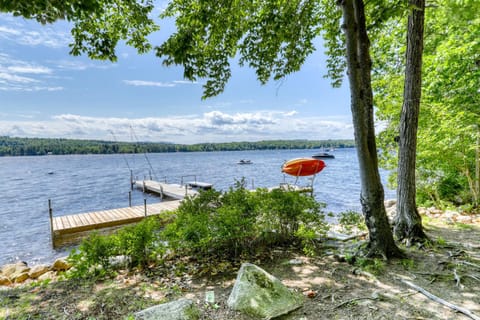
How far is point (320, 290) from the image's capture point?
2551 mm

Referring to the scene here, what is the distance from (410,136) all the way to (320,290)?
112 inches

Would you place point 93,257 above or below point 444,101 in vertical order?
below

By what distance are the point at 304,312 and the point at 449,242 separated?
317 centimetres

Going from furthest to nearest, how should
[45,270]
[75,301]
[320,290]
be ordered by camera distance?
1. [45,270]
2. [320,290]
3. [75,301]

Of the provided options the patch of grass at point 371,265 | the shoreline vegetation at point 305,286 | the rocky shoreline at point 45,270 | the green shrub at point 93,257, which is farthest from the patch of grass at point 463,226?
the green shrub at point 93,257

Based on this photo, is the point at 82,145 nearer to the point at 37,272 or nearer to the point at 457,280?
the point at 37,272

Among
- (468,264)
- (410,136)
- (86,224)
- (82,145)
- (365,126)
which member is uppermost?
(365,126)

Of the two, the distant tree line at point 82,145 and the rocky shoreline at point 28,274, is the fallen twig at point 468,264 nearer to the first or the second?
the rocky shoreline at point 28,274

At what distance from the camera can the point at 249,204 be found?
12.1 feet

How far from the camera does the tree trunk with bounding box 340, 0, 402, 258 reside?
10.1ft

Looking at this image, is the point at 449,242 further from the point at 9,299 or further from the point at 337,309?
the point at 9,299


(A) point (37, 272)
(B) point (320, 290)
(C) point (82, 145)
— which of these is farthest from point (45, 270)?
(C) point (82, 145)

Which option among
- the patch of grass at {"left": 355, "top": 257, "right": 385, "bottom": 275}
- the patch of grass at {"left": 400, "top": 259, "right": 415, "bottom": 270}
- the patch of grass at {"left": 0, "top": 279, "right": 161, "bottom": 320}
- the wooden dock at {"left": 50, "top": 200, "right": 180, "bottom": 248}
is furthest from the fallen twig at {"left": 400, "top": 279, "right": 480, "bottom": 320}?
the wooden dock at {"left": 50, "top": 200, "right": 180, "bottom": 248}

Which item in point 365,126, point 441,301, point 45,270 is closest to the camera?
point 441,301
